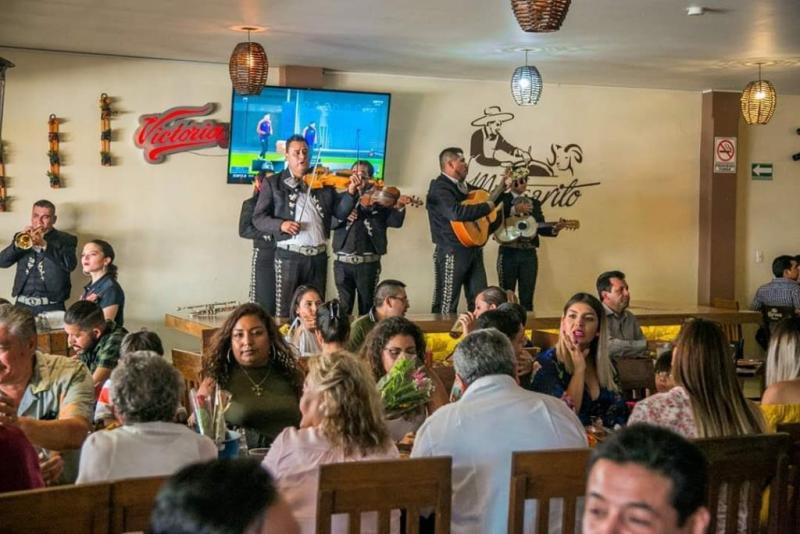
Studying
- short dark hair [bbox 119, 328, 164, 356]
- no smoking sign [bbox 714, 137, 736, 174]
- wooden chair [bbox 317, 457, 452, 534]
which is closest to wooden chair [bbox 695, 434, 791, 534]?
wooden chair [bbox 317, 457, 452, 534]

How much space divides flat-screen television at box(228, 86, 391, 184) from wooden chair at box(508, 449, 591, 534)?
24.4 ft

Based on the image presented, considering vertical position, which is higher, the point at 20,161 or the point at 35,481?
the point at 20,161

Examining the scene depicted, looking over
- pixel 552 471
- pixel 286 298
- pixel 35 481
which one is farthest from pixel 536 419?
pixel 286 298

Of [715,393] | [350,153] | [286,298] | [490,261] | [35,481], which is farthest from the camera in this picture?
[490,261]

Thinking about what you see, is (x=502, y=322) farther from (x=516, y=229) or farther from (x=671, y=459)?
(x=516, y=229)

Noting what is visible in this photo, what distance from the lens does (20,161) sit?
9.72 m

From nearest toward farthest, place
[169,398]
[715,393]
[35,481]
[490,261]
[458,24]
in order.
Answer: [35,481] → [169,398] → [715,393] → [458,24] → [490,261]

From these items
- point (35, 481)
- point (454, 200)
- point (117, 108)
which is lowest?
point (35, 481)

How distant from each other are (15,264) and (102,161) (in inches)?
47.0

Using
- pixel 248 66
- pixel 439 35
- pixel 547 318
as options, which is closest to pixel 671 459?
pixel 248 66

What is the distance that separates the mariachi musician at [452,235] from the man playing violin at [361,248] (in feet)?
1.32

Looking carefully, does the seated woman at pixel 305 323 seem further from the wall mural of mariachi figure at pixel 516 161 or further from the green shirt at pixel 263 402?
the wall mural of mariachi figure at pixel 516 161

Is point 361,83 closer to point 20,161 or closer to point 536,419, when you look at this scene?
point 20,161

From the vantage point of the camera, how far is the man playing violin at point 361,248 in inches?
381
